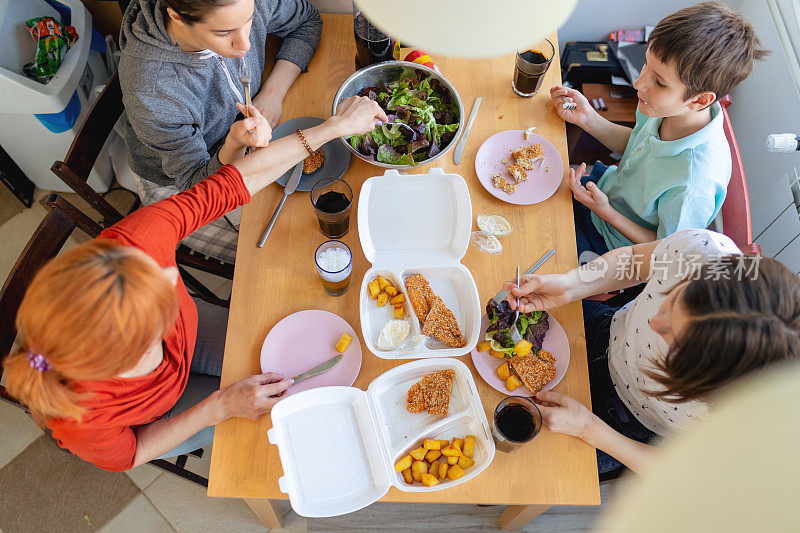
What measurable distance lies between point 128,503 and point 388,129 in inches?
69.5

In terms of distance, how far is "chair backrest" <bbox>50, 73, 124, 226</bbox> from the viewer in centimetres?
145

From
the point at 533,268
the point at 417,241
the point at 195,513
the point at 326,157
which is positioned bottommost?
the point at 195,513

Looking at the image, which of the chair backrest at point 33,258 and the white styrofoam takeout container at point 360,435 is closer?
the white styrofoam takeout container at point 360,435

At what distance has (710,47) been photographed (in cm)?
134

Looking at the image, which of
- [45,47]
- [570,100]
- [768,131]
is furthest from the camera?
[768,131]

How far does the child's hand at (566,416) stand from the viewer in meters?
1.19

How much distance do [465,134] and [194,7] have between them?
82 centimetres

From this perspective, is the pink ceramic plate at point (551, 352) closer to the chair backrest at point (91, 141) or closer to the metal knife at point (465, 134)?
the metal knife at point (465, 134)

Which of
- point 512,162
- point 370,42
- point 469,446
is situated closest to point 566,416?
point 469,446

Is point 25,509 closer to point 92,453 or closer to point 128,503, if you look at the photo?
point 128,503

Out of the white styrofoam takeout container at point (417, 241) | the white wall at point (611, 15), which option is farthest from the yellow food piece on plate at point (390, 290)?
the white wall at point (611, 15)

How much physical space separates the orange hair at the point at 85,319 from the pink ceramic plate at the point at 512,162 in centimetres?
94

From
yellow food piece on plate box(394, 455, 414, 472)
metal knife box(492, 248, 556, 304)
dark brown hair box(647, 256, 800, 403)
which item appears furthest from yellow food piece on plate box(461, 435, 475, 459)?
dark brown hair box(647, 256, 800, 403)

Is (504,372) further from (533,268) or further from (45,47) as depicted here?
(45,47)
